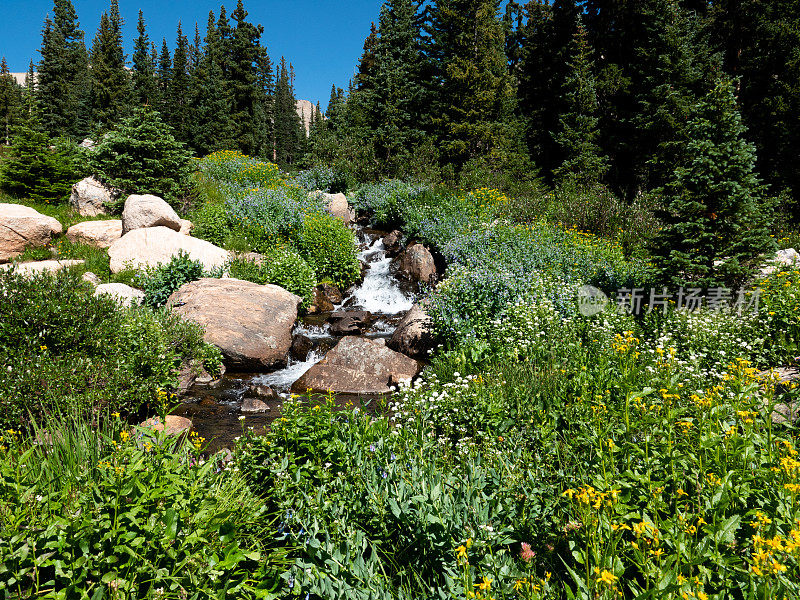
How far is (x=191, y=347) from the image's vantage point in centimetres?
773

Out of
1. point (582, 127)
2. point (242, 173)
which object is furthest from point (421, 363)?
point (582, 127)

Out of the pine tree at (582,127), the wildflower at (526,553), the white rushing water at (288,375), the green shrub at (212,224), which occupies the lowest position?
the white rushing water at (288,375)

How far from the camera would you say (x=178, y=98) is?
157 feet

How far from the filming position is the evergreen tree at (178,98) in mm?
40684

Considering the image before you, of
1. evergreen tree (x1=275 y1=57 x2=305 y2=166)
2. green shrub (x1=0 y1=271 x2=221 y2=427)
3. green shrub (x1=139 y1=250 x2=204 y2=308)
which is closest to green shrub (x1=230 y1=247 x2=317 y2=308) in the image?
green shrub (x1=139 y1=250 x2=204 y2=308)

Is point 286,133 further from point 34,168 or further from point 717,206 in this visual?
point 717,206

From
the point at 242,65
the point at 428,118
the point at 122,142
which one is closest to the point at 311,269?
the point at 122,142

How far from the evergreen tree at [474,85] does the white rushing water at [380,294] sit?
42.7 feet

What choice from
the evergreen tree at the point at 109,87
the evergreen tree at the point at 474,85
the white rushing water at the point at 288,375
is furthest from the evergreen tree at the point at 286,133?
the white rushing water at the point at 288,375

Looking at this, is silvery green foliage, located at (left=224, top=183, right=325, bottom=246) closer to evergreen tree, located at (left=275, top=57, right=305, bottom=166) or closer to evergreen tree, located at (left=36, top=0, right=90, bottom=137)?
evergreen tree, located at (left=36, top=0, right=90, bottom=137)

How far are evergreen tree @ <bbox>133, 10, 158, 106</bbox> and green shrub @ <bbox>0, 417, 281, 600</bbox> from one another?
43.5m

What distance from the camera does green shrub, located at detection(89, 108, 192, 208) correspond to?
44.4ft

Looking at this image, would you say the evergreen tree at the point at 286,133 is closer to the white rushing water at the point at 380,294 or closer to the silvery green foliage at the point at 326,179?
the silvery green foliage at the point at 326,179

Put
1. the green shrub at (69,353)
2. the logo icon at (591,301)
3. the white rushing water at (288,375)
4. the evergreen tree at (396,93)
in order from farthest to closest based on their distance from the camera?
the evergreen tree at (396,93) < the white rushing water at (288,375) < the logo icon at (591,301) < the green shrub at (69,353)
